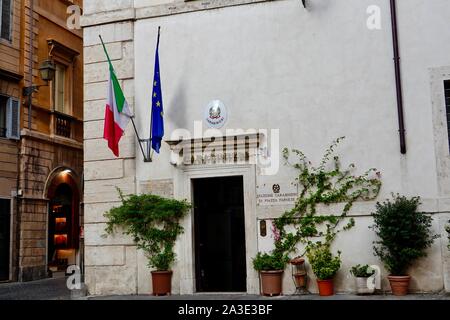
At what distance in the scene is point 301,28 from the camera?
1147 centimetres

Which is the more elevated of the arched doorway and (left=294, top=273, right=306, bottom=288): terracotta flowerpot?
the arched doorway

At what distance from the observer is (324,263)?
34.3ft

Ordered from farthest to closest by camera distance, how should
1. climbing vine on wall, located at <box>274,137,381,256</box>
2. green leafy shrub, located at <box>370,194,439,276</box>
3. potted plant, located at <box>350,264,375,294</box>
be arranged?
climbing vine on wall, located at <box>274,137,381,256</box>
potted plant, located at <box>350,264,375,294</box>
green leafy shrub, located at <box>370,194,439,276</box>

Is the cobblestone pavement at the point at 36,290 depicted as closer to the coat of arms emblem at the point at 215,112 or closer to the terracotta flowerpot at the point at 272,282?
the terracotta flowerpot at the point at 272,282

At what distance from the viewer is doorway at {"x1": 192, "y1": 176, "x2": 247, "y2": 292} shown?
1180 cm

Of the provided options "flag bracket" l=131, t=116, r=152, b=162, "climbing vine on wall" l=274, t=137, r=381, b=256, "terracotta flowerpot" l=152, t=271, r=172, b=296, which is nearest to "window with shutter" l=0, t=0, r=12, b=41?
"flag bracket" l=131, t=116, r=152, b=162

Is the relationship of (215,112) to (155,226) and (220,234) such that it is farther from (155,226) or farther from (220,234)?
(155,226)

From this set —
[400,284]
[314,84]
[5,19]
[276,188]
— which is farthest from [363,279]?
[5,19]

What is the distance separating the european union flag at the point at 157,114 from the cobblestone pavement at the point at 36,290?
3821 mm

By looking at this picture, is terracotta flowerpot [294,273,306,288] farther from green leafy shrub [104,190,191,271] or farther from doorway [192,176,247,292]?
green leafy shrub [104,190,191,271]

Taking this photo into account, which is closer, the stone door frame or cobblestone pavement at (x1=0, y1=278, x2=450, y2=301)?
cobblestone pavement at (x1=0, y1=278, x2=450, y2=301)

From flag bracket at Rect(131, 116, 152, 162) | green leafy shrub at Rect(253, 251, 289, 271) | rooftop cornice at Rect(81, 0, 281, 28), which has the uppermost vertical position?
rooftop cornice at Rect(81, 0, 281, 28)

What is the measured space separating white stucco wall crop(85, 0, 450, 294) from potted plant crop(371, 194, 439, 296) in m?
0.28

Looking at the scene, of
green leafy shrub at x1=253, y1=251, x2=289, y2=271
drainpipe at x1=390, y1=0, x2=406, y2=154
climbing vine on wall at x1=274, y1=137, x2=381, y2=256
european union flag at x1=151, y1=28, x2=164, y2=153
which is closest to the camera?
drainpipe at x1=390, y1=0, x2=406, y2=154
